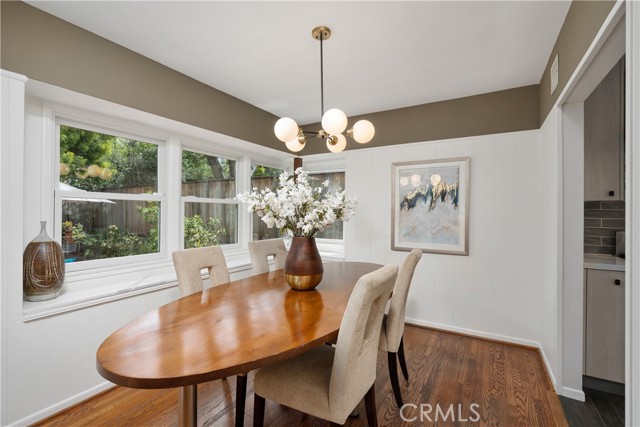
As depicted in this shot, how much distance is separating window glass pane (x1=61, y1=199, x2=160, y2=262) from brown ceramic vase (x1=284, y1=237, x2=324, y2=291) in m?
1.63

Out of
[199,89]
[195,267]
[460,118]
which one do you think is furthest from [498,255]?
[199,89]

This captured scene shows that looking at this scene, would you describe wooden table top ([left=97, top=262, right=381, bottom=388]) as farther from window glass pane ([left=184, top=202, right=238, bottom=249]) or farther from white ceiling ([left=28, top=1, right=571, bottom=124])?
white ceiling ([left=28, top=1, right=571, bottom=124])

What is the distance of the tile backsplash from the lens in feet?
8.41

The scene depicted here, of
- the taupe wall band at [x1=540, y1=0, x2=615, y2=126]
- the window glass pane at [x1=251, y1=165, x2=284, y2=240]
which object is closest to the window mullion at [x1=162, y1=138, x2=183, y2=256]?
the window glass pane at [x1=251, y1=165, x2=284, y2=240]

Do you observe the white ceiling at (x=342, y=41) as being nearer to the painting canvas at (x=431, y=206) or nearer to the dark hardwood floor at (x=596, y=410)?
the painting canvas at (x=431, y=206)

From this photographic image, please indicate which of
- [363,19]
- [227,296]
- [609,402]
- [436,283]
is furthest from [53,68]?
[609,402]

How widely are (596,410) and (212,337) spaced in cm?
246

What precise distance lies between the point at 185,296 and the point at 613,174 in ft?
10.6

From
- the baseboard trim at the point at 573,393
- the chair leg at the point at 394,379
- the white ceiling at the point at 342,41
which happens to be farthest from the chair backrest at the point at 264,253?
the baseboard trim at the point at 573,393

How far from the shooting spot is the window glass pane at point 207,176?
3.15m

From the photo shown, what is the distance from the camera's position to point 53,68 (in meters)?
1.88

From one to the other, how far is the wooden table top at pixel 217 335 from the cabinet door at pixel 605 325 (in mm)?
1817

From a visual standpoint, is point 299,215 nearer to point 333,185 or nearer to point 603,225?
point 333,185

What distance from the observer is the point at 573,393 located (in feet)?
6.74
